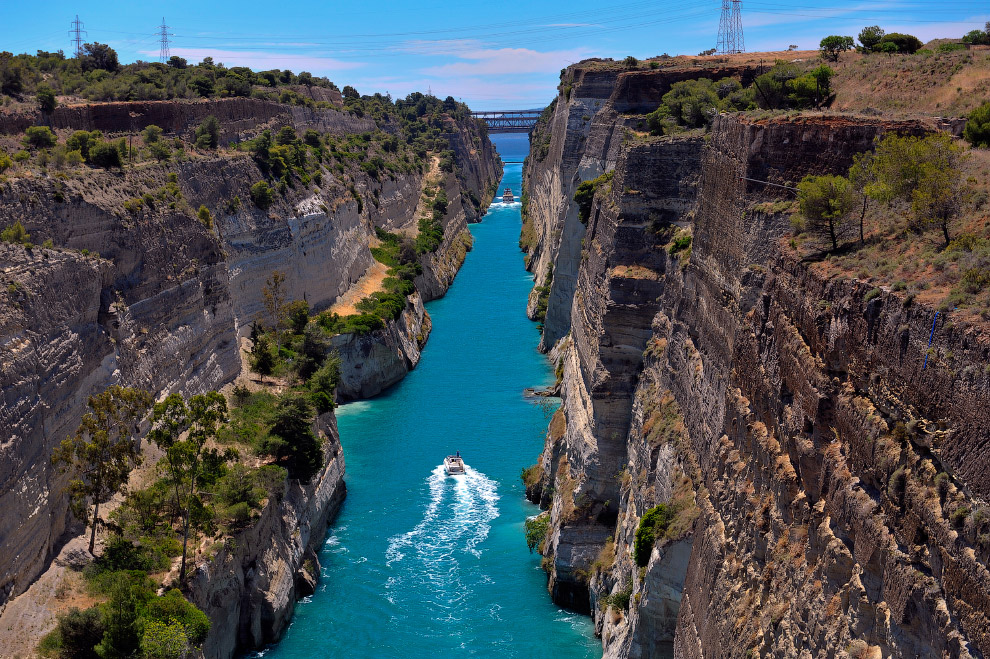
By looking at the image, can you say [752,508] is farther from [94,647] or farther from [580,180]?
[580,180]

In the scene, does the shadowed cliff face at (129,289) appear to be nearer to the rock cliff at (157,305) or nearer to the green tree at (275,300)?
the rock cliff at (157,305)

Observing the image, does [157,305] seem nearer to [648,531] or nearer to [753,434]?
[648,531]

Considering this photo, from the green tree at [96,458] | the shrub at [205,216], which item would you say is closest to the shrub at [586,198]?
the shrub at [205,216]

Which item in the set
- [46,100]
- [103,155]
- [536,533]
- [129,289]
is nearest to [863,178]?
[536,533]

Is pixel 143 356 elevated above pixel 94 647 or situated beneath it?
elevated above

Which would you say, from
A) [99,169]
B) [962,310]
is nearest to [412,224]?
[99,169]

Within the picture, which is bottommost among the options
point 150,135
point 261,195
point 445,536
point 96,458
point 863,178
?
point 445,536
